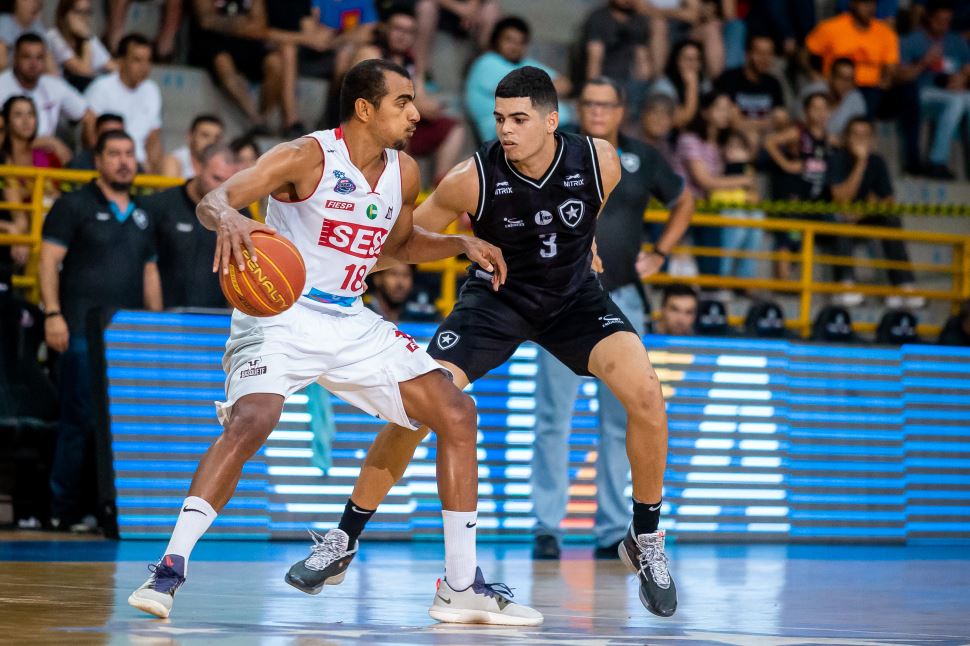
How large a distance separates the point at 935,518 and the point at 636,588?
4.62 metres

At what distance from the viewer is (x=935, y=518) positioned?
11.2 meters

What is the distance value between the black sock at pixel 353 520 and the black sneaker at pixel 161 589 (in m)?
1.23

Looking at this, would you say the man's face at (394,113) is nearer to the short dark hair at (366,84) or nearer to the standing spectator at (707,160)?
the short dark hair at (366,84)

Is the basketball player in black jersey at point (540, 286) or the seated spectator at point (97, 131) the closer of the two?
the basketball player in black jersey at point (540, 286)

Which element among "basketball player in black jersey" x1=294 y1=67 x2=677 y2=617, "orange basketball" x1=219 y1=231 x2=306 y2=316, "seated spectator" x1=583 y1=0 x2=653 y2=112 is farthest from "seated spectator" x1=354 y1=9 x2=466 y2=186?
"orange basketball" x1=219 y1=231 x2=306 y2=316

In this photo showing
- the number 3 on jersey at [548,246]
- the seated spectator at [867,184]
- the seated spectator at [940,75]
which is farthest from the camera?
the seated spectator at [940,75]

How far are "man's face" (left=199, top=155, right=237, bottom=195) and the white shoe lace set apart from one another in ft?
12.4

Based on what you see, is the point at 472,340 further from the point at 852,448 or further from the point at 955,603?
the point at 852,448

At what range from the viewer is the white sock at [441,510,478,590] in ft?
19.1

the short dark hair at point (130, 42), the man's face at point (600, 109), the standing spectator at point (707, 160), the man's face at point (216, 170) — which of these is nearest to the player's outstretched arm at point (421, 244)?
the man's face at point (600, 109)

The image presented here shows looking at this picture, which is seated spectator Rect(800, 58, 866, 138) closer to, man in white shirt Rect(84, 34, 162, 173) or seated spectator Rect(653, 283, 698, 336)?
seated spectator Rect(653, 283, 698, 336)

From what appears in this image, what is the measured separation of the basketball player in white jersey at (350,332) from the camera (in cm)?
569

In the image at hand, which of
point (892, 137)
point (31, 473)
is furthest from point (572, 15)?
point (31, 473)

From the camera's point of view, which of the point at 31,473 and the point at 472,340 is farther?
the point at 31,473
